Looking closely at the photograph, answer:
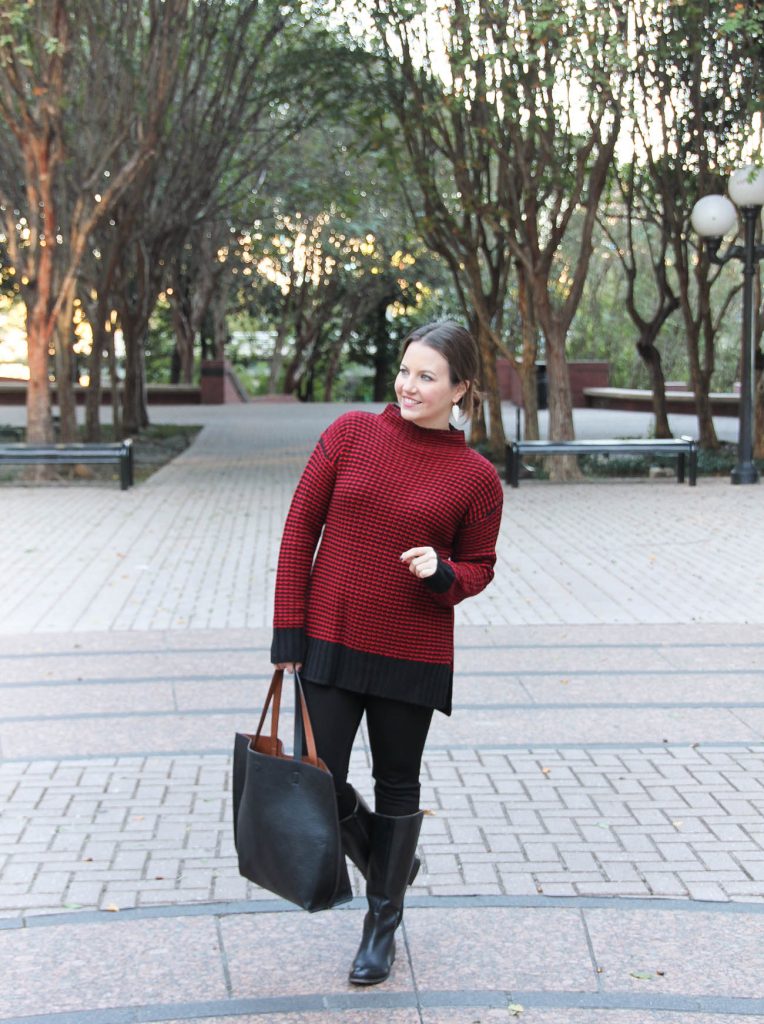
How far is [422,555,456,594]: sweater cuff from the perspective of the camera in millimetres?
3508

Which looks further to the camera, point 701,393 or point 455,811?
point 701,393

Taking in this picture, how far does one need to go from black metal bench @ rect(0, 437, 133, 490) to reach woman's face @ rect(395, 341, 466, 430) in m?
12.6

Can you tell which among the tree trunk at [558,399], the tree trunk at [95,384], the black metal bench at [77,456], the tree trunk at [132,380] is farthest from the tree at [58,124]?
the tree trunk at [558,399]

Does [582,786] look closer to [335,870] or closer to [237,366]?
[335,870]

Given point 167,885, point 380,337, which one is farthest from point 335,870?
point 380,337

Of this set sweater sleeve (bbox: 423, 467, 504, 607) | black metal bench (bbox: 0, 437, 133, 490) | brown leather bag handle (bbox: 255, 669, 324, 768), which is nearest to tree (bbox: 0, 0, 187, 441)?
black metal bench (bbox: 0, 437, 133, 490)

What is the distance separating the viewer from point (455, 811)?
5.16m

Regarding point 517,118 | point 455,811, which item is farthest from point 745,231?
point 455,811

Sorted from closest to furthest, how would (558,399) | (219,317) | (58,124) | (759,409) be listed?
(58,124), (558,399), (759,409), (219,317)

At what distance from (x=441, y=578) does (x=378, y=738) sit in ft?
1.75

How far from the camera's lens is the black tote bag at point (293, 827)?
11.3 feet

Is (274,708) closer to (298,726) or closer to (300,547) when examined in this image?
(298,726)

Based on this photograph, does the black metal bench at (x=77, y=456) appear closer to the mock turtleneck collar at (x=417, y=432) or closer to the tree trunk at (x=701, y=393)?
the tree trunk at (x=701, y=393)

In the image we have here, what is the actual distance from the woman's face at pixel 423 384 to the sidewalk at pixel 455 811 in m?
1.54
